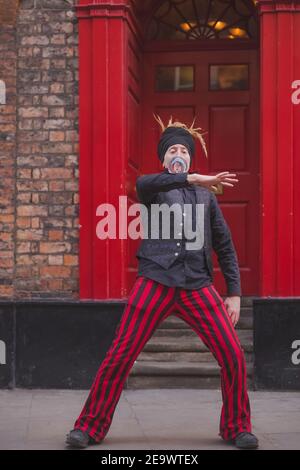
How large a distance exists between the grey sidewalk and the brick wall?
1077mm

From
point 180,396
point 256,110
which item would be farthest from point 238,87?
point 180,396

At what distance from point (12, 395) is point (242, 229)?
2.86m

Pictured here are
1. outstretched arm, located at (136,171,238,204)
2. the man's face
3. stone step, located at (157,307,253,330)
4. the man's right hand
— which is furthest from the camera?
stone step, located at (157,307,253,330)

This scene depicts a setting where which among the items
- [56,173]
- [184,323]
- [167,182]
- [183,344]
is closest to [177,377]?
[183,344]

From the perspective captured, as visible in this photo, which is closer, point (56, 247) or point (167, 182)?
point (167, 182)

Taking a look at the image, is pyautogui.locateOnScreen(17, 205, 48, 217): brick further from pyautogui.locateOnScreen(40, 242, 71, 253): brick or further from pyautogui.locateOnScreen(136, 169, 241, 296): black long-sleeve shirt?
pyautogui.locateOnScreen(136, 169, 241, 296): black long-sleeve shirt

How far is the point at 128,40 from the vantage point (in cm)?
816

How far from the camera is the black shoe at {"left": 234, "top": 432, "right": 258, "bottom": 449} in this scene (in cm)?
526

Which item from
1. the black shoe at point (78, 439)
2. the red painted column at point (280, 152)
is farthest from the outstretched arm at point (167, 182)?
the red painted column at point (280, 152)

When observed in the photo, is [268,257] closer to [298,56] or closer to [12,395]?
[298,56]

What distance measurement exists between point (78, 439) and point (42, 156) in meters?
3.41

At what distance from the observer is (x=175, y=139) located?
5.41 meters

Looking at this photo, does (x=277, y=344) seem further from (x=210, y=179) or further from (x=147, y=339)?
(x=210, y=179)

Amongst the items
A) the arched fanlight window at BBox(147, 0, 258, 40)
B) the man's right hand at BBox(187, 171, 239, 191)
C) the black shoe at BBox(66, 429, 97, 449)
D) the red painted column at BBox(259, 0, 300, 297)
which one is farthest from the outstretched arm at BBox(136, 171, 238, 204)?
the arched fanlight window at BBox(147, 0, 258, 40)
